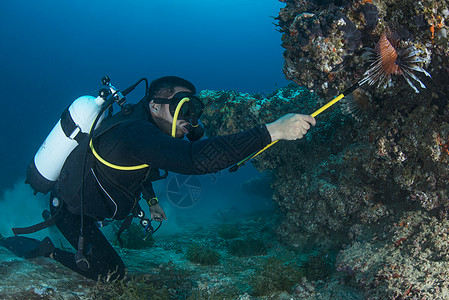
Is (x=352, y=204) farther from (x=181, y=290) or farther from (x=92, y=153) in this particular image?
(x=92, y=153)

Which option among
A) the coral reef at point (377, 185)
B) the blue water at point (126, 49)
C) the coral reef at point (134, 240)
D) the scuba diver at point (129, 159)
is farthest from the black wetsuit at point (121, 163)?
the blue water at point (126, 49)

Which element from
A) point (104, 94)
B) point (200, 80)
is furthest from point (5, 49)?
point (104, 94)

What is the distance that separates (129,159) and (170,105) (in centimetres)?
93

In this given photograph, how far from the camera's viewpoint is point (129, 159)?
3.16m

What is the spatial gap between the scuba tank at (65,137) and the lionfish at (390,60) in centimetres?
389

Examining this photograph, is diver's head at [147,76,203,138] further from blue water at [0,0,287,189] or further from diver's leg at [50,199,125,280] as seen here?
blue water at [0,0,287,189]

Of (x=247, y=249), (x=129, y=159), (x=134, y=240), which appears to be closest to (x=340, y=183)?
(x=247, y=249)

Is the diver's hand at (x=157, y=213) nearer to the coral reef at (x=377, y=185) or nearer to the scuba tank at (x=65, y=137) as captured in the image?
the scuba tank at (x=65, y=137)

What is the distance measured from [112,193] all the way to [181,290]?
6.62 ft

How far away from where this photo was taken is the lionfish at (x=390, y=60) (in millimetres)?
2836

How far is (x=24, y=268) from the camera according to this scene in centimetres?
380

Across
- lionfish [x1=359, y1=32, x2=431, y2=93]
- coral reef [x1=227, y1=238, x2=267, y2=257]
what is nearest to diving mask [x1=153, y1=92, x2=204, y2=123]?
lionfish [x1=359, y1=32, x2=431, y2=93]

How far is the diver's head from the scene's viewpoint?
3.39 m

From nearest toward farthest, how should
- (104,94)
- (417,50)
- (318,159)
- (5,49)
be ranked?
(417,50) < (104,94) < (318,159) < (5,49)
